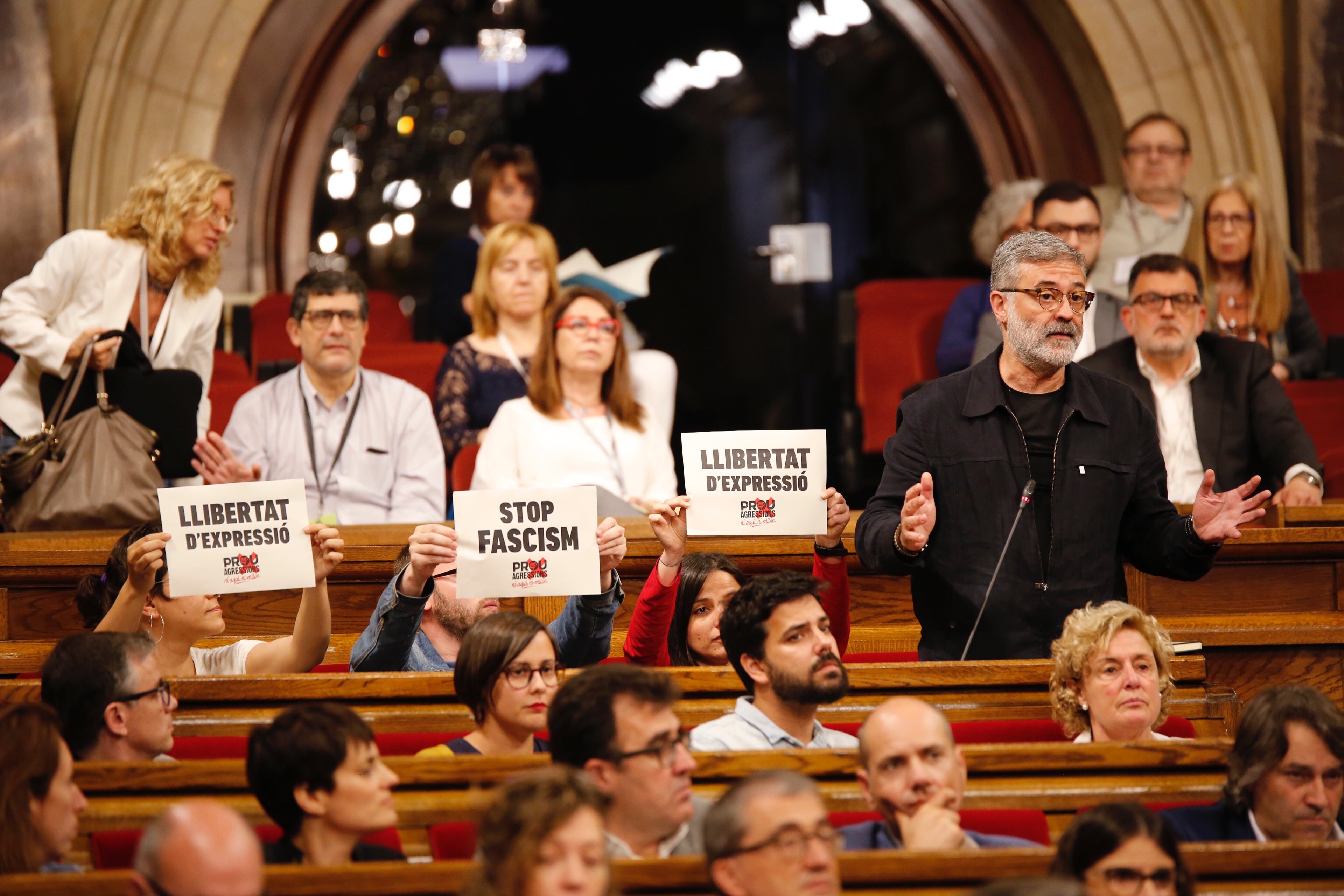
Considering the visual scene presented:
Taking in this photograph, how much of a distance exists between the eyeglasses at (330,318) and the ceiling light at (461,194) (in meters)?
2.70

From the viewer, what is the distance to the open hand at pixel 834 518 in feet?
10.6

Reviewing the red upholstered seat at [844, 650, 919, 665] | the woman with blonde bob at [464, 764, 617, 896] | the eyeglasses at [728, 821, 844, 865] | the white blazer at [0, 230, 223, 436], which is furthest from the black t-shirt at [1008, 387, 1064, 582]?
the white blazer at [0, 230, 223, 436]

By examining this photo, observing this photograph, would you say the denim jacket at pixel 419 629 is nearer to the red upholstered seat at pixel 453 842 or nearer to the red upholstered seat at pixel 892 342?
the red upholstered seat at pixel 453 842

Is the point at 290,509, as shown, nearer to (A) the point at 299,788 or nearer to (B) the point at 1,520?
(A) the point at 299,788

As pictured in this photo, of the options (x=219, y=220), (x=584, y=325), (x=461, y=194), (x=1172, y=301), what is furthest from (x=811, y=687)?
(x=461, y=194)

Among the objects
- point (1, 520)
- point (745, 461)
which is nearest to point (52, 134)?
point (1, 520)

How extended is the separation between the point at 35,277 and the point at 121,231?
0.89ft

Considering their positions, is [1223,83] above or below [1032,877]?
above

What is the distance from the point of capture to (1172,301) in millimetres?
4199

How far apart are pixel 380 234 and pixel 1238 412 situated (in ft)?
13.6

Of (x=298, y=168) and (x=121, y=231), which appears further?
(x=298, y=168)

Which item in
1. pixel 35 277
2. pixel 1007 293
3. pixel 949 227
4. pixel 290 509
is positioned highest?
pixel 949 227

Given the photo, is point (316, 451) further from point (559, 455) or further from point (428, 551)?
point (428, 551)

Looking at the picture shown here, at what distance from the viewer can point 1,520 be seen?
4.21 metres
